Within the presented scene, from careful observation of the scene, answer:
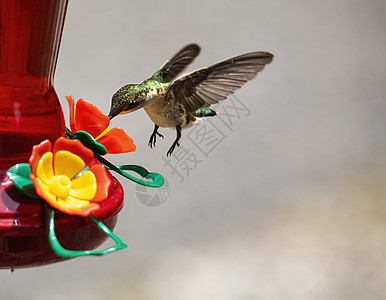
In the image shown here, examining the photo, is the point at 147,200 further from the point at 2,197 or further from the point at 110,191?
the point at 2,197

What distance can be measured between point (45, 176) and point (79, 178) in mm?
65

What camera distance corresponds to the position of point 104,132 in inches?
40.8

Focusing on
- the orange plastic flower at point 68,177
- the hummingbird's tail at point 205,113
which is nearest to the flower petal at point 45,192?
the orange plastic flower at point 68,177

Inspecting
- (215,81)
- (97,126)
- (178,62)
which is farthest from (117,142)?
(178,62)

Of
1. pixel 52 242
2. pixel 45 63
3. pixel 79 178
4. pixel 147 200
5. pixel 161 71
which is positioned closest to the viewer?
pixel 52 242

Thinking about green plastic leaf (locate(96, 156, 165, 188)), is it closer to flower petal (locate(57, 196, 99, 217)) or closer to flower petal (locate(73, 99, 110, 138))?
flower petal (locate(73, 99, 110, 138))

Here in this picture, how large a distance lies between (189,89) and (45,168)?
0.48 metres

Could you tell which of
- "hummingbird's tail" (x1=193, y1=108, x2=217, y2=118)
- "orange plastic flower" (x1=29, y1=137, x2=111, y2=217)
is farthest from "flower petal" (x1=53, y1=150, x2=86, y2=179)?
"hummingbird's tail" (x1=193, y1=108, x2=217, y2=118)

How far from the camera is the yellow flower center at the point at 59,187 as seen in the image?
2.56ft

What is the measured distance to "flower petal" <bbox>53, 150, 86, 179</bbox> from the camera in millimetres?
828

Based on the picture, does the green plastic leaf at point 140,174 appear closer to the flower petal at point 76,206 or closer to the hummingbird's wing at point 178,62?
the flower petal at point 76,206

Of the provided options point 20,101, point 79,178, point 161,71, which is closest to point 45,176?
point 79,178

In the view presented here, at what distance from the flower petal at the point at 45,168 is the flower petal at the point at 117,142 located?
206 mm

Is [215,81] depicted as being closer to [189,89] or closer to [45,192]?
[189,89]
